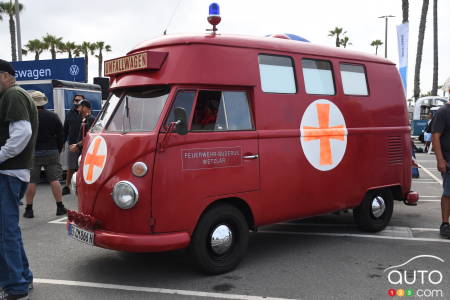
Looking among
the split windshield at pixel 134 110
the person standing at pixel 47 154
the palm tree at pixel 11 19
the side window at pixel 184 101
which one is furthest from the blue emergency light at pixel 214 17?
the palm tree at pixel 11 19

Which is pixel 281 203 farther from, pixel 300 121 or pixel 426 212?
pixel 426 212

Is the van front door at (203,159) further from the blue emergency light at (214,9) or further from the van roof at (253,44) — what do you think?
the blue emergency light at (214,9)

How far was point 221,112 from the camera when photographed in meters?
4.77

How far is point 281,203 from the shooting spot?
5.18 m

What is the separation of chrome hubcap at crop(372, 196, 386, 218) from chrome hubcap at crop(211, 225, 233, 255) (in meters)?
2.52

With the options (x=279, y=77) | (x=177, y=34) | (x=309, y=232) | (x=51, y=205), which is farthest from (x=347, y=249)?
(x=51, y=205)

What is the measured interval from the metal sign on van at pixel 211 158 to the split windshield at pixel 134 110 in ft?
1.51

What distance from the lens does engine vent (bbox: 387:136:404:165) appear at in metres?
6.43

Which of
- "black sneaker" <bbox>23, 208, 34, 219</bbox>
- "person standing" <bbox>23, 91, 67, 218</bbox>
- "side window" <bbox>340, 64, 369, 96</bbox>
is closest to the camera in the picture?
"side window" <bbox>340, 64, 369, 96</bbox>

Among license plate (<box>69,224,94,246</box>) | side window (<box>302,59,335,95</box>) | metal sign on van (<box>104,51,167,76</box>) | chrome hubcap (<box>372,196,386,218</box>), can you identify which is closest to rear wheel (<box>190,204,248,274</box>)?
license plate (<box>69,224,94,246</box>)

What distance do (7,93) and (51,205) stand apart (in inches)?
197

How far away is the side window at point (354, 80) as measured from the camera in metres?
5.99

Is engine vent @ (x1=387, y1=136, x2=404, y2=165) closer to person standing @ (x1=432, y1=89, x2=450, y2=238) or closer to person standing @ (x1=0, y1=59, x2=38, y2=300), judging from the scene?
person standing @ (x1=432, y1=89, x2=450, y2=238)

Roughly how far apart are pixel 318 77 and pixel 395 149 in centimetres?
177
